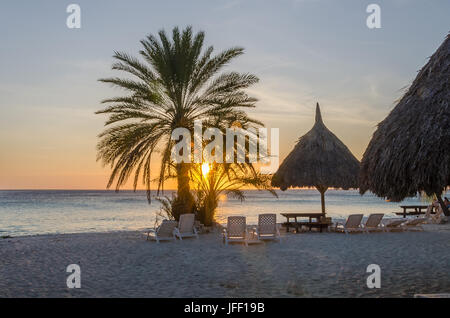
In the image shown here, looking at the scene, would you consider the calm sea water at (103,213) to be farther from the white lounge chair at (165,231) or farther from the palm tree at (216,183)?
the white lounge chair at (165,231)

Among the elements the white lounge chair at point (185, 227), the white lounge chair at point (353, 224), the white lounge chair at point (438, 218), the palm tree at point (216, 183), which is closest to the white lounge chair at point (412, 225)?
the white lounge chair at point (353, 224)

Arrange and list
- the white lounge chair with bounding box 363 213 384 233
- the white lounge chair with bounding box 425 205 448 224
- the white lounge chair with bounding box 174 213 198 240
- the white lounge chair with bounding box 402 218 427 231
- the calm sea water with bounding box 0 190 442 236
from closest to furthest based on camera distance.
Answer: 1. the white lounge chair with bounding box 174 213 198 240
2. the white lounge chair with bounding box 363 213 384 233
3. the white lounge chair with bounding box 402 218 427 231
4. the white lounge chair with bounding box 425 205 448 224
5. the calm sea water with bounding box 0 190 442 236

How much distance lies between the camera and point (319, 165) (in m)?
17.2

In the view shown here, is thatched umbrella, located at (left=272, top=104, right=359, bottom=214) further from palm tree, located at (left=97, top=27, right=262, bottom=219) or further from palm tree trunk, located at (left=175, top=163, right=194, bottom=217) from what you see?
palm tree trunk, located at (left=175, top=163, right=194, bottom=217)

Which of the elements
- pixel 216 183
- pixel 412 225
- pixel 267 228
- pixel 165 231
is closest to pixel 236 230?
pixel 267 228

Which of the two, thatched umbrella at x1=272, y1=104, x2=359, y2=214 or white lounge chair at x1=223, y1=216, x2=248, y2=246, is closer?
white lounge chair at x1=223, y1=216, x2=248, y2=246

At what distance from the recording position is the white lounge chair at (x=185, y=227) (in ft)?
42.0

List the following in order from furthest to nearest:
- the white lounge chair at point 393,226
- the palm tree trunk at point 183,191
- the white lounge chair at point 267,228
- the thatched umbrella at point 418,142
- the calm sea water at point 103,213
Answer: the calm sea water at point 103,213 → the white lounge chair at point 393,226 → the palm tree trunk at point 183,191 → the white lounge chair at point 267,228 → the thatched umbrella at point 418,142

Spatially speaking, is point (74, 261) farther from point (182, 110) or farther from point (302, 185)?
point (302, 185)

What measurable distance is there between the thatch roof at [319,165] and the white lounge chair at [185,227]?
5.67m

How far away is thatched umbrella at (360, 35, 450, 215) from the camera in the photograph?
18.2ft

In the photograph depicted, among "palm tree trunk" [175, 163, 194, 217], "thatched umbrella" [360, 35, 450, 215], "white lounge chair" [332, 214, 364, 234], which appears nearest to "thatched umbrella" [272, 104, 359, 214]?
"white lounge chair" [332, 214, 364, 234]

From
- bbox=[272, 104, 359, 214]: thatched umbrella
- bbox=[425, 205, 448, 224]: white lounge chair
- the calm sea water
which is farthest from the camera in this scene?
the calm sea water
